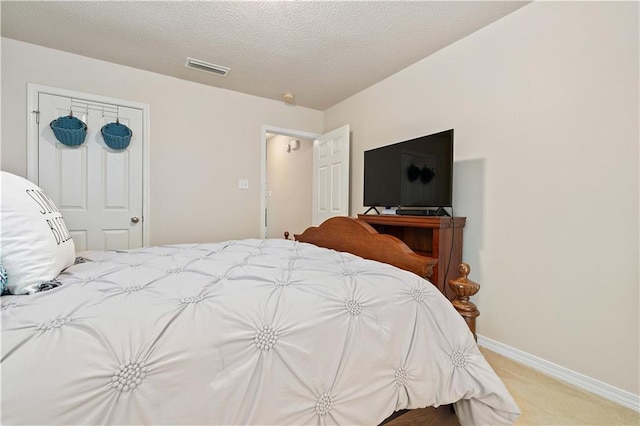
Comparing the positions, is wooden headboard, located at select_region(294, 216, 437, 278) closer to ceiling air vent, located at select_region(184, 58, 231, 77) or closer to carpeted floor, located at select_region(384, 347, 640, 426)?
carpeted floor, located at select_region(384, 347, 640, 426)

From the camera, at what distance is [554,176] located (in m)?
1.89

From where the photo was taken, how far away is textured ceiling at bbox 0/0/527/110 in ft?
6.85

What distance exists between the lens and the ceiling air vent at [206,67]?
2875 millimetres

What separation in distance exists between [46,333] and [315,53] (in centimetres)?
272

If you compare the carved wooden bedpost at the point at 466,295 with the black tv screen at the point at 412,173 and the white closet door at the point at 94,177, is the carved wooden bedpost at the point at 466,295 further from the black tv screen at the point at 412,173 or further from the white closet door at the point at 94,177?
the white closet door at the point at 94,177

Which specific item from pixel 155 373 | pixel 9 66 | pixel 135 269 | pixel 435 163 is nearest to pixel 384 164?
pixel 435 163

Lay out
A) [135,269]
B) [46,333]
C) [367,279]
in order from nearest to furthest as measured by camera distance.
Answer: [46,333] → [367,279] → [135,269]

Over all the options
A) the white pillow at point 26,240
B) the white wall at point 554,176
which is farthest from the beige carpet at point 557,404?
the white pillow at point 26,240

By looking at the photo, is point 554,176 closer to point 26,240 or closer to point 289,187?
point 26,240

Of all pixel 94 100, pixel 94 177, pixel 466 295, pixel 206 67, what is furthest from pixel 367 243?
pixel 94 100

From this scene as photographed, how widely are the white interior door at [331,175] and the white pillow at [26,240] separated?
9.08 ft

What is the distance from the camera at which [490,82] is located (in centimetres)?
225

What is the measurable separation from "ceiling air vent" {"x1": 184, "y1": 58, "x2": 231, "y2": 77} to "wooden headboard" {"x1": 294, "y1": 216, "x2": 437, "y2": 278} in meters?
1.96

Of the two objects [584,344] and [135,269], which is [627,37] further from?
[135,269]
